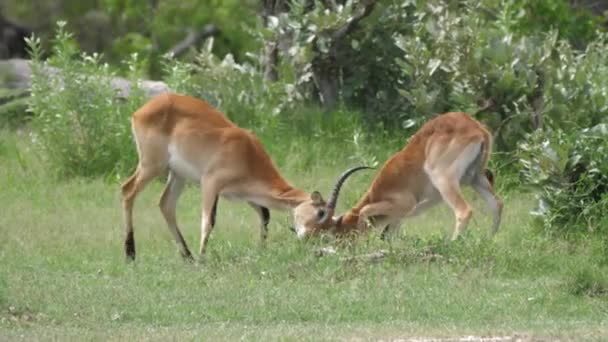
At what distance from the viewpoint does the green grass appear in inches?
381

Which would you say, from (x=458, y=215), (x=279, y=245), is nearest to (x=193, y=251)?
(x=279, y=245)

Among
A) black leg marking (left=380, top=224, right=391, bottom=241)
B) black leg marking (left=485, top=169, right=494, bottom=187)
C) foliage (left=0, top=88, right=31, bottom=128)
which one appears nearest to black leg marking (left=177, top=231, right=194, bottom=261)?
black leg marking (left=380, top=224, right=391, bottom=241)

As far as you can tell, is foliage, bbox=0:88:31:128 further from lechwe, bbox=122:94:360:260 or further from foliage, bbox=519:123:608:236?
foliage, bbox=519:123:608:236

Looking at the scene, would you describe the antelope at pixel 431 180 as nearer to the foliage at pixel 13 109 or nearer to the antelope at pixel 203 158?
the antelope at pixel 203 158

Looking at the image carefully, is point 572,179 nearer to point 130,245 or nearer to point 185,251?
point 185,251

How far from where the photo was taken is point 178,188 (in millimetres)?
13570

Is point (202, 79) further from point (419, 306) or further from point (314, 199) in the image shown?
point (419, 306)

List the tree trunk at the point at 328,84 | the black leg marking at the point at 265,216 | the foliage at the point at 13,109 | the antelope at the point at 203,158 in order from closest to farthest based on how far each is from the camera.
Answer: the antelope at the point at 203,158 < the black leg marking at the point at 265,216 < the tree trunk at the point at 328,84 < the foliage at the point at 13,109

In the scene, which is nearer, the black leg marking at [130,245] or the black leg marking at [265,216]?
the black leg marking at [130,245]

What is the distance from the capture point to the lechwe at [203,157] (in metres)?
13.1

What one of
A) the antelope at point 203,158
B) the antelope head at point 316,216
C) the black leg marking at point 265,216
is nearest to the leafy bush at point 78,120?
the antelope at point 203,158

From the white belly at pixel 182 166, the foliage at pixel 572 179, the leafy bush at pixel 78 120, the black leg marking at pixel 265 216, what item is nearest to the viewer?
the foliage at pixel 572 179

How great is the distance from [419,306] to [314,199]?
2.60 metres

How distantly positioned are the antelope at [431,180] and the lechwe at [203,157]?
0.50 m
